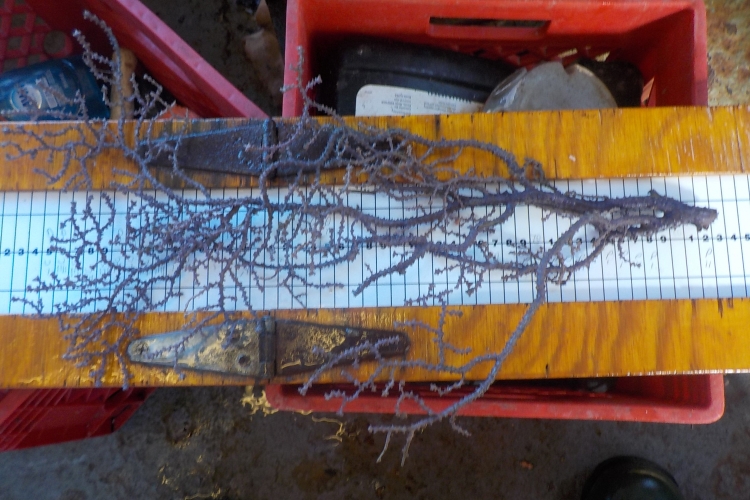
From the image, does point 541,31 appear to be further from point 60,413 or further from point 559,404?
point 60,413

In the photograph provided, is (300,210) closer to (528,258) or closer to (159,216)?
(159,216)

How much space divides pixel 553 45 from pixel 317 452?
3.73 feet

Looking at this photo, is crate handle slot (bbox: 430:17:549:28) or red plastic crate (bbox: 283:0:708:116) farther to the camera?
crate handle slot (bbox: 430:17:549:28)

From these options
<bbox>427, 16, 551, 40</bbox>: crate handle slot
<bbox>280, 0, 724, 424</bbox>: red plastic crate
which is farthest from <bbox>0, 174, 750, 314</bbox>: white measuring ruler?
<bbox>427, 16, 551, 40</bbox>: crate handle slot

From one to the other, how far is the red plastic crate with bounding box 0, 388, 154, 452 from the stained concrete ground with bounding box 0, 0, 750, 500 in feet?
0.27

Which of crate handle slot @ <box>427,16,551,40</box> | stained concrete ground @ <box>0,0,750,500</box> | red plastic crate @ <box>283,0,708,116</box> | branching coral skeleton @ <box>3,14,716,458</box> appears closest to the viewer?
branching coral skeleton @ <box>3,14,716,458</box>

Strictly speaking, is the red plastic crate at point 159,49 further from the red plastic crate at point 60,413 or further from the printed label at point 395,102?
the red plastic crate at point 60,413

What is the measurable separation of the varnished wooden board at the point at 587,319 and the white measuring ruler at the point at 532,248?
0.02 meters

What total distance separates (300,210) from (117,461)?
989 mm

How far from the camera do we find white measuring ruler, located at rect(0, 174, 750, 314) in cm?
84

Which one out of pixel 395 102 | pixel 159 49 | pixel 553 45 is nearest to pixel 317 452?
pixel 395 102

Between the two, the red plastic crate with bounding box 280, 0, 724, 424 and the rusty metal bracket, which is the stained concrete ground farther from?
the rusty metal bracket

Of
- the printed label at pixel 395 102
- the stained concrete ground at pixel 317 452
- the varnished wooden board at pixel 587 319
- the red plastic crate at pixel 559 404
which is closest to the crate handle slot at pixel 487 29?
the printed label at pixel 395 102

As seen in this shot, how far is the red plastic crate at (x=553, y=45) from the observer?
0.88m
